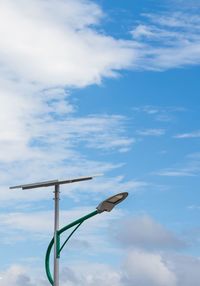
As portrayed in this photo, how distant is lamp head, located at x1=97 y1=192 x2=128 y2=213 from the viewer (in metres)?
17.5

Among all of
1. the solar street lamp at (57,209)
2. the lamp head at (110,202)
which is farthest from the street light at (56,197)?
the lamp head at (110,202)

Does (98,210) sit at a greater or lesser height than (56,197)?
lesser

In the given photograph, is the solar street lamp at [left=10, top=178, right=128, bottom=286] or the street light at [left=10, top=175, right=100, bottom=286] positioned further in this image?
the street light at [left=10, top=175, right=100, bottom=286]

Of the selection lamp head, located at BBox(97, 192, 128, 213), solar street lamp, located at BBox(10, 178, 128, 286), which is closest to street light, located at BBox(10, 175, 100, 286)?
solar street lamp, located at BBox(10, 178, 128, 286)

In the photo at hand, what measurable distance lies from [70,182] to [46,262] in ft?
11.6

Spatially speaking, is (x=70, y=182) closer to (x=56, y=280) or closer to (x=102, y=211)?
(x=102, y=211)

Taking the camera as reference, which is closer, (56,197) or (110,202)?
(110,202)

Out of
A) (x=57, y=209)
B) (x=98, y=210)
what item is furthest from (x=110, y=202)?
(x=57, y=209)

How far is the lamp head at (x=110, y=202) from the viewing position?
57.5 ft

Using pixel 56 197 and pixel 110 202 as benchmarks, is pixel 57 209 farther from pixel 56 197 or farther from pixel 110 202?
pixel 110 202

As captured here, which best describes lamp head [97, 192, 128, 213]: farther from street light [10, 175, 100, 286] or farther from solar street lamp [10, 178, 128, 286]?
street light [10, 175, 100, 286]

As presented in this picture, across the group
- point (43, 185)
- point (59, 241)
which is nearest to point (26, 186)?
point (43, 185)

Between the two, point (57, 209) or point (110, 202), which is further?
point (57, 209)

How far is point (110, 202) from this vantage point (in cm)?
1766
